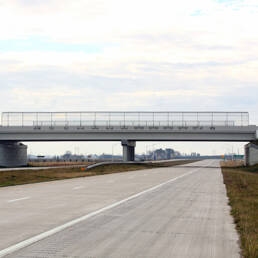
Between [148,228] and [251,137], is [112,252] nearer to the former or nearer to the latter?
[148,228]

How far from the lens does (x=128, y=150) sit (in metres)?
88.5

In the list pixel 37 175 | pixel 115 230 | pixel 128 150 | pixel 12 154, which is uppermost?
pixel 128 150

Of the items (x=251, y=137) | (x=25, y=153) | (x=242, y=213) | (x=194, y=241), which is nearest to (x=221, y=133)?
(x=251, y=137)

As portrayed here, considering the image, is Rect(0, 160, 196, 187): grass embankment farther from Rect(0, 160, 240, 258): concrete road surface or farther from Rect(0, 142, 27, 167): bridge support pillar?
Rect(0, 142, 27, 167): bridge support pillar

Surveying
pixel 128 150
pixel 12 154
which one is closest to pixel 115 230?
pixel 12 154

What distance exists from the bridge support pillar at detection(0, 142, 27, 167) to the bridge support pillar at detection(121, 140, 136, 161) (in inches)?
801

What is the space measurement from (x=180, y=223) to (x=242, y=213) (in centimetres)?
316

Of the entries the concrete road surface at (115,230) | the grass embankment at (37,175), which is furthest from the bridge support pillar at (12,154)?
the concrete road surface at (115,230)

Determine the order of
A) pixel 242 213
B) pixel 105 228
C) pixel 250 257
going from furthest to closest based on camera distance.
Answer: pixel 242 213, pixel 105 228, pixel 250 257

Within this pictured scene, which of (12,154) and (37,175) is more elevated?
(12,154)

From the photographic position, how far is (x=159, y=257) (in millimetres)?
8078

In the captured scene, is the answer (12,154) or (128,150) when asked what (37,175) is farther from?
(128,150)

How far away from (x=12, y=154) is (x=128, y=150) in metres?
22.4

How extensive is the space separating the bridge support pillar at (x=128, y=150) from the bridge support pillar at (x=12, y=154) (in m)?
20.3
